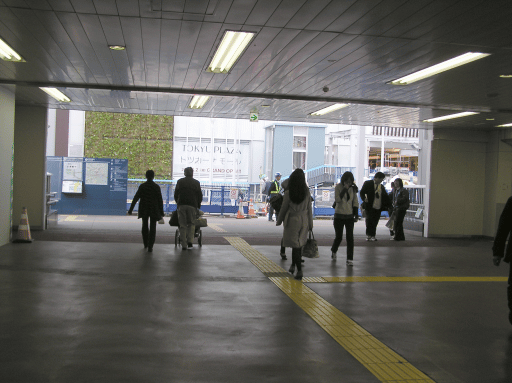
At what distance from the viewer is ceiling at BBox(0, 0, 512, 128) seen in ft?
18.6

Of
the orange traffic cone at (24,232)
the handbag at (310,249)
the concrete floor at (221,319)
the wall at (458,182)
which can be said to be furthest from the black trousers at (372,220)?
the orange traffic cone at (24,232)

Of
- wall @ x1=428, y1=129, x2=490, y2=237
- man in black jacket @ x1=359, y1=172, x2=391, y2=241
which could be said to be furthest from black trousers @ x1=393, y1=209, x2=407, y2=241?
wall @ x1=428, y1=129, x2=490, y2=237

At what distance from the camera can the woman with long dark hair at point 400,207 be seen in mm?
13648

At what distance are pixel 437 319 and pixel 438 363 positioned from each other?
1503 mm

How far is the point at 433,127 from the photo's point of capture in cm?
1509

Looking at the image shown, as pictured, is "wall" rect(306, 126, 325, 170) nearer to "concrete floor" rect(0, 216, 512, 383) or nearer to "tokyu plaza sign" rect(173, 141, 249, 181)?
"tokyu plaza sign" rect(173, 141, 249, 181)

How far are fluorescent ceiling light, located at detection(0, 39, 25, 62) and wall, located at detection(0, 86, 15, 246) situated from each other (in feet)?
7.07

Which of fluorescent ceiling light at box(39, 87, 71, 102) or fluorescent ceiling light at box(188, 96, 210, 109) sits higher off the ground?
fluorescent ceiling light at box(188, 96, 210, 109)

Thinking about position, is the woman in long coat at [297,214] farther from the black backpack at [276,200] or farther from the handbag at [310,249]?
the black backpack at [276,200]

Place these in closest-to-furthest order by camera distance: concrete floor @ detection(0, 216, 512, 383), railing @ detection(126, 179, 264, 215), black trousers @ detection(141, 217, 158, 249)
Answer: concrete floor @ detection(0, 216, 512, 383), black trousers @ detection(141, 217, 158, 249), railing @ detection(126, 179, 264, 215)

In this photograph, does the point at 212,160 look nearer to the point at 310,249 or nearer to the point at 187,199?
the point at 187,199

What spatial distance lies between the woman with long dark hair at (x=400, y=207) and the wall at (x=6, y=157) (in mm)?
9486

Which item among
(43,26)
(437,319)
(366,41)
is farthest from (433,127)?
(43,26)

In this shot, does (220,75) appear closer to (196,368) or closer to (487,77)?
(487,77)
